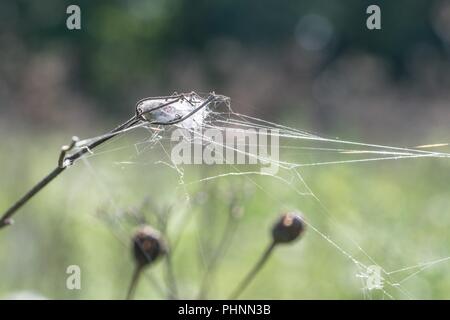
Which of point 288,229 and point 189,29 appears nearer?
point 288,229

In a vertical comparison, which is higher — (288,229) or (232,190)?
(232,190)

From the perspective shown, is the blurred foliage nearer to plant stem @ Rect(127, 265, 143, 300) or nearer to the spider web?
the spider web

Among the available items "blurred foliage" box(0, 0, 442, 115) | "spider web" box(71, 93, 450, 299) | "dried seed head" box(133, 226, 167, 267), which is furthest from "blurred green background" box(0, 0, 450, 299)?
"blurred foliage" box(0, 0, 442, 115)

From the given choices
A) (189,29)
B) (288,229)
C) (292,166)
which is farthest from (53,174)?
(189,29)

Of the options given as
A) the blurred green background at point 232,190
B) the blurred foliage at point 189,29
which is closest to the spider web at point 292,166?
the blurred green background at point 232,190

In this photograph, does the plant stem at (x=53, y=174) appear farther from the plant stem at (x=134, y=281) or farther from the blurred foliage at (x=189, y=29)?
the blurred foliage at (x=189, y=29)

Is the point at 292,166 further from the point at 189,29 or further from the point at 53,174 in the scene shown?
the point at 189,29
